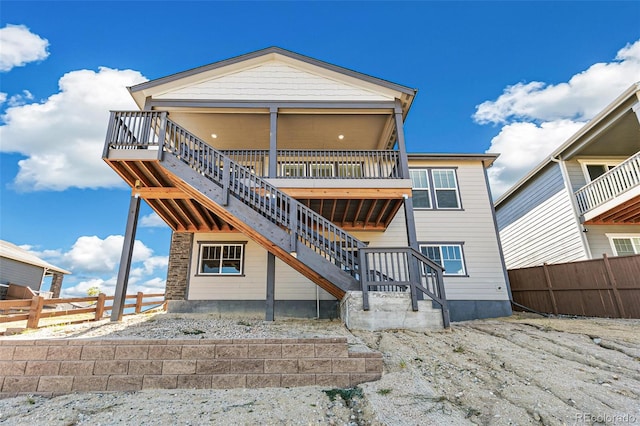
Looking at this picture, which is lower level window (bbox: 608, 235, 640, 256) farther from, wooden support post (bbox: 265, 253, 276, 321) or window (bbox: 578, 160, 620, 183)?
wooden support post (bbox: 265, 253, 276, 321)

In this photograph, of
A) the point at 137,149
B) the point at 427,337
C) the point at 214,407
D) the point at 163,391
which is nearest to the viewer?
the point at 214,407

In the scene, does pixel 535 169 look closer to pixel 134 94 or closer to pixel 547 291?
pixel 547 291

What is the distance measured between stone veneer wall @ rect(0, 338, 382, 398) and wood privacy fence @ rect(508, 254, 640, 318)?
8.40m

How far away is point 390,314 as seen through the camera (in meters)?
6.21

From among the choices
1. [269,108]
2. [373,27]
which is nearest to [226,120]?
[269,108]

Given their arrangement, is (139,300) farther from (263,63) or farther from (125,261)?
(263,63)

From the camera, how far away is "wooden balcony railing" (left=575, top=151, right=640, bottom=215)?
922cm

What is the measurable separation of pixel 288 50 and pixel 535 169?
1174cm

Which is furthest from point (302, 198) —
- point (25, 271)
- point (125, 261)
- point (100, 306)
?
point (25, 271)

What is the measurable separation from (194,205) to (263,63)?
5401 mm

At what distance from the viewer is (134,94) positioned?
873 cm

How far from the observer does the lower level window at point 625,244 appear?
1068 centimetres

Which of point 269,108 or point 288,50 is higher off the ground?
point 288,50

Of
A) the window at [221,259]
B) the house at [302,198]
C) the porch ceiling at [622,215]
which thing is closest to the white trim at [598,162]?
the porch ceiling at [622,215]
